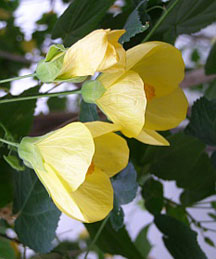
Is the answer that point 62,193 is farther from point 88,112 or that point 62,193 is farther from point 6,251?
point 6,251

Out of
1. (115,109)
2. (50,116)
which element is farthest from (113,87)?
(50,116)

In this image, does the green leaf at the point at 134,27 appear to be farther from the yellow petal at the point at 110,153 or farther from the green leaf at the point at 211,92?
the green leaf at the point at 211,92

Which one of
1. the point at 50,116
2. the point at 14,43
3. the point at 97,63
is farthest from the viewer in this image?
the point at 14,43

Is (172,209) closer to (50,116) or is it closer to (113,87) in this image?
(50,116)

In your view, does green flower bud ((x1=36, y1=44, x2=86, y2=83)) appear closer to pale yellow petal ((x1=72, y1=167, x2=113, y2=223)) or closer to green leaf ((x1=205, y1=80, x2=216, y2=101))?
pale yellow petal ((x1=72, y1=167, x2=113, y2=223))

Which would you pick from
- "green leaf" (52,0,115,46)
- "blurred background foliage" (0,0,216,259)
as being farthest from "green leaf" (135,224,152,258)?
"green leaf" (52,0,115,46)

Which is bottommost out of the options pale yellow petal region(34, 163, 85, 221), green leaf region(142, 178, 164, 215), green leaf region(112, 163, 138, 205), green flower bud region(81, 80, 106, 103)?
green leaf region(142, 178, 164, 215)

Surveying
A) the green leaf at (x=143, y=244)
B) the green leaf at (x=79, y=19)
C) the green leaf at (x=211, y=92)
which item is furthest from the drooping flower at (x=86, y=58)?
the green leaf at (x=143, y=244)
